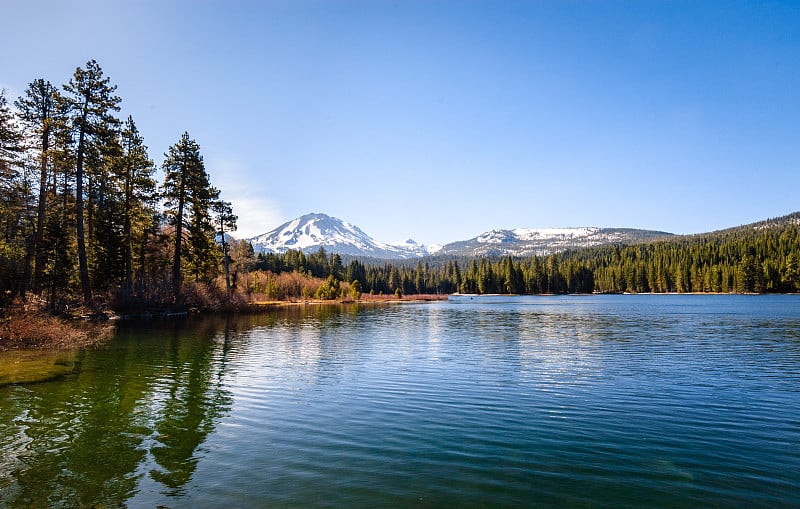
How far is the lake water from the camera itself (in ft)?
26.9

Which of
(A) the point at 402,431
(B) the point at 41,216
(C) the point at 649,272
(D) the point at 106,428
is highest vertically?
(B) the point at 41,216

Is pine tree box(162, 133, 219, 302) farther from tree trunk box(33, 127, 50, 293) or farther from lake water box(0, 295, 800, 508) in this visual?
lake water box(0, 295, 800, 508)

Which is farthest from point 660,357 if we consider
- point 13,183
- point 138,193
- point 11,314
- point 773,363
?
point 138,193

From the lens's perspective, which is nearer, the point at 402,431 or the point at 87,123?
the point at 402,431

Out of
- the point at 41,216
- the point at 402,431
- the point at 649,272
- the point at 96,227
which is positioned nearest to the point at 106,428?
the point at 402,431

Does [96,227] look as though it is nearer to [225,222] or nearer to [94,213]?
[94,213]

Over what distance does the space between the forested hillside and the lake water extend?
48.2ft

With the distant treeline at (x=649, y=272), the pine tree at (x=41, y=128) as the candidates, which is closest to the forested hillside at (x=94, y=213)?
the pine tree at (x=41, y=128)

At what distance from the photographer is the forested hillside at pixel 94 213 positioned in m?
30.9

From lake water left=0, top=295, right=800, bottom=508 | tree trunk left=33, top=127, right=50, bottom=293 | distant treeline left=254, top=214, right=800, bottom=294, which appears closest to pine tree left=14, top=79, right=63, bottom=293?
tree trunk left=33, top=127, right=50, bottom=293

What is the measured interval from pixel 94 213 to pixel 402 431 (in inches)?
1787

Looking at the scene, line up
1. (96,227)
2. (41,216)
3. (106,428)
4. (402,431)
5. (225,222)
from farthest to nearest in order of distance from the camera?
(225,222) → (96,227) → (41,216) → (402,431) → (106,428)

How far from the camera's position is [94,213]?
4472 cm

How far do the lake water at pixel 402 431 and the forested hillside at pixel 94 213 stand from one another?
1471 centimetres
